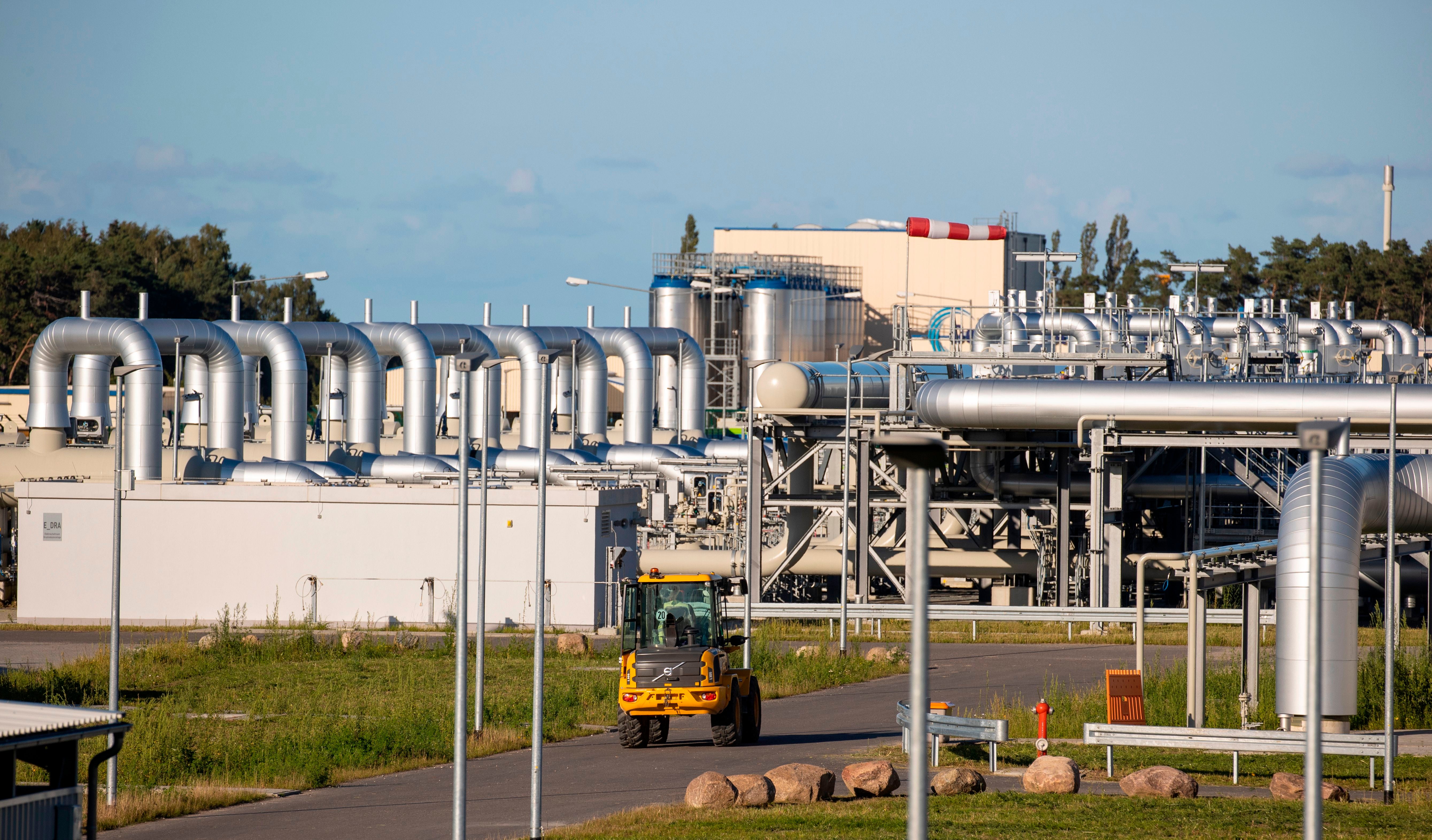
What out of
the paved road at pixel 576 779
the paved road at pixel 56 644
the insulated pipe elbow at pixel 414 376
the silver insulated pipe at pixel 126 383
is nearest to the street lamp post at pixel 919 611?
the paved road at pixel 576 779

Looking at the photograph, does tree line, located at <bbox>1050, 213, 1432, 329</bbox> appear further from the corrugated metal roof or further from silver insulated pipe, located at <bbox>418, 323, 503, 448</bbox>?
the corrugated metal roof

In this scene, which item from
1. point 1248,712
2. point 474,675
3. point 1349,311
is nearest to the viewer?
point 1248,712

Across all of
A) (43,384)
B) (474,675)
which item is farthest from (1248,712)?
(43,384)

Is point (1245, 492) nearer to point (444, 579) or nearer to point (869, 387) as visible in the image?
point (869, 387)

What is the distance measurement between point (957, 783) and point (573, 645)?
17608mm

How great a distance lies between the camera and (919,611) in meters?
7.69

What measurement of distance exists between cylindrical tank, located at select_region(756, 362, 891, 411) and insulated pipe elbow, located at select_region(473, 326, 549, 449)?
46.1 ft

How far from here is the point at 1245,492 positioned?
4216 centimetres

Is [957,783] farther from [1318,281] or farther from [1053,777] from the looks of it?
[1318,281]

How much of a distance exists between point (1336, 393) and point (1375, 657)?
1213 centimetres

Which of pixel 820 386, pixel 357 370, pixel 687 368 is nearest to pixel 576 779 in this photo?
pixel 820 386

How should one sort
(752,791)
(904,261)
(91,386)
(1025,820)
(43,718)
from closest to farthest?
(43,718), (1025,820), (752,791), (91,386), (904,261)

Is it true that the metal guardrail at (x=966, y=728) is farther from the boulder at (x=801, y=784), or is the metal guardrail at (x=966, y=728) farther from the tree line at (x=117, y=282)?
the tree line at (x=117, y=282)

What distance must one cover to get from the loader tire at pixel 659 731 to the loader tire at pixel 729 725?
2.30 feet
